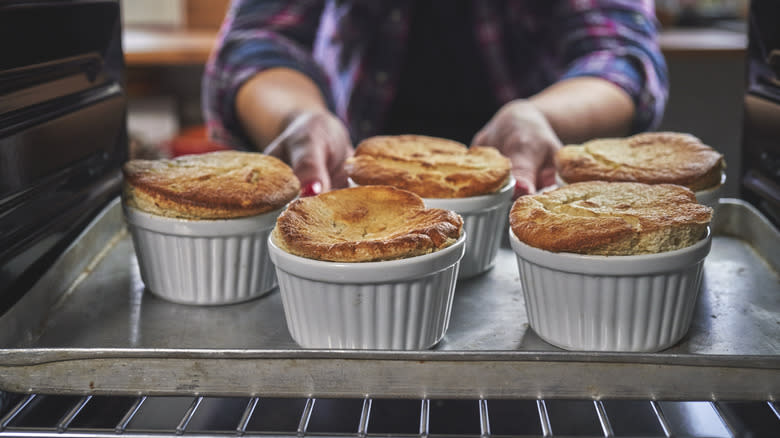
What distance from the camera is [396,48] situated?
2.19 m

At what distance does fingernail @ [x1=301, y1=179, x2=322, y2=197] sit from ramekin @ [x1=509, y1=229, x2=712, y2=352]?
48 centimetres

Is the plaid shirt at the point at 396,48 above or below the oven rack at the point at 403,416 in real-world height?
above

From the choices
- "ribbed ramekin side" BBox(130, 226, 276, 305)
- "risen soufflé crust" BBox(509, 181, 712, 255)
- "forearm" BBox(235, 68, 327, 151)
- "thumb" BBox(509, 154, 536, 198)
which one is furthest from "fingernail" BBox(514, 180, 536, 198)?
"forearm" BBox(235, 68, 327, 151)

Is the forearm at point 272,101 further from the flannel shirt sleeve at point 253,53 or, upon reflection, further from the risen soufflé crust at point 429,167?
the risen soufflé crust at point 429,167

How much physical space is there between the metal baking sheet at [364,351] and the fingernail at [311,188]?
0.79 feet

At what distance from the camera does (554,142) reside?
1.64m

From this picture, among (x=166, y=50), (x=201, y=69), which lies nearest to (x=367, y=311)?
(x=166, y=50)

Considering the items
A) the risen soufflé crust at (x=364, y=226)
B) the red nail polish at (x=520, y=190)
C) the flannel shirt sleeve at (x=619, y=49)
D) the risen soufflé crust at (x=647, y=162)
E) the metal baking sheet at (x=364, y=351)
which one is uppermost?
the flannel shirt sleeve at (x=619, y=49)

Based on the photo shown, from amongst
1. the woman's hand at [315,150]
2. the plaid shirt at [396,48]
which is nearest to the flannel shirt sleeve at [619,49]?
the plaid shirt at [396,48]

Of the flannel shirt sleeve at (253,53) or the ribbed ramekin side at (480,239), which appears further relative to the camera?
the flannel shirt sleeve at (253,53)

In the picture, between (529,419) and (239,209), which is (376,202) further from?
(529,419)

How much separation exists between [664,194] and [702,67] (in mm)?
2922

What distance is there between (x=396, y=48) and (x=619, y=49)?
25.6 inches

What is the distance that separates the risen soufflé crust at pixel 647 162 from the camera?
4.09ft
